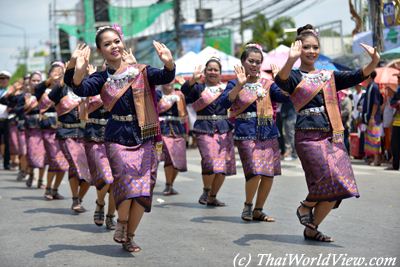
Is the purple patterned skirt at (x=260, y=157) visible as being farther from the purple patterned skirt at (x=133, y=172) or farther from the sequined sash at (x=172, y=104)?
the sequined sash at (x=172, y=104)

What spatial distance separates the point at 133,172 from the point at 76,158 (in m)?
3.77

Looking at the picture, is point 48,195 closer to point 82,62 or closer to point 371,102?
point 82,62

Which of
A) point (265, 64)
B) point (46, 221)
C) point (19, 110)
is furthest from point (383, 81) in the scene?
point (46, 221)

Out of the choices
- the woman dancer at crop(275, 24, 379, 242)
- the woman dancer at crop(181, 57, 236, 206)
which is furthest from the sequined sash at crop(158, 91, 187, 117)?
the woman dancer at crop(275, 24, 379, 242)

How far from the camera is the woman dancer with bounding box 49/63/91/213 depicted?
10.2 metres

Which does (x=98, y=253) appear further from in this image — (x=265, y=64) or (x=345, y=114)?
(x=265, y=64)

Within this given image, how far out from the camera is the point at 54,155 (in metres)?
11.6

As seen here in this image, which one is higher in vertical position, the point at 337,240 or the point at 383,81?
the point at 383,81

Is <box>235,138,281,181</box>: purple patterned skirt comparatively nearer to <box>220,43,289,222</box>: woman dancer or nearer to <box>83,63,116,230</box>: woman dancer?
<box>220,43,289,222</box>: woman dancer

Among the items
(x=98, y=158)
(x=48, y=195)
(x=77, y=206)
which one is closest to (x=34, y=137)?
(x=48, y=195)

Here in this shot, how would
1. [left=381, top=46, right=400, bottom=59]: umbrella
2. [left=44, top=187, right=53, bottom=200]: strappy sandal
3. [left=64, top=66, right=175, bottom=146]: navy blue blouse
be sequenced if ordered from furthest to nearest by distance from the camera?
[left=381, top=46, right=400, bottom=59]: umbrella → [left=44, top=187, right=53, bottom=200]: strappy sandal → [left=64, top=66, right=175, bottom=146]: navy blue blouse

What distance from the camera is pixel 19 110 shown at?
1531cm

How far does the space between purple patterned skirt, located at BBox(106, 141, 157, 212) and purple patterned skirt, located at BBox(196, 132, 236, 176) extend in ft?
11.5

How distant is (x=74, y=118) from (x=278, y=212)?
3.22m
